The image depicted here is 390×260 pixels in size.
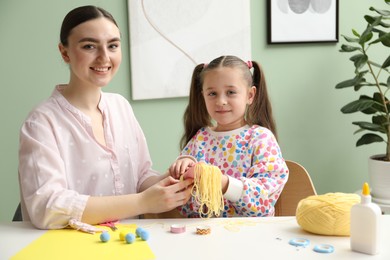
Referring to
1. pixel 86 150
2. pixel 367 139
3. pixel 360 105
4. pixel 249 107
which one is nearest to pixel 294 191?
pixel 249 107

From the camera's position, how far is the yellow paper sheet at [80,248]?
4.22 ft

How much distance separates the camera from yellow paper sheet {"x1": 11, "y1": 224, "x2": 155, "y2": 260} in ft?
4.22

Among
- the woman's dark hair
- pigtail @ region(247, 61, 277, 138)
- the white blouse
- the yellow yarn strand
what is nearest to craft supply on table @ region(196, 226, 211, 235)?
the yellow yarn strand

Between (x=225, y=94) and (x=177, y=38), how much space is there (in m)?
1.37

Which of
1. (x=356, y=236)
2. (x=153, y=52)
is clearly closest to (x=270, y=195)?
(x=356, y=236)

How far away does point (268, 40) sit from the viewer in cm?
335

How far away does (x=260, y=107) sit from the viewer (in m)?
2.05

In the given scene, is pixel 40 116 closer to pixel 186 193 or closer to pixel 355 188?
pixel 186 193

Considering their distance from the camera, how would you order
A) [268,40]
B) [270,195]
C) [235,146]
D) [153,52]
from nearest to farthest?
[270,195]
[235,146]
[153,52]
[268,40]

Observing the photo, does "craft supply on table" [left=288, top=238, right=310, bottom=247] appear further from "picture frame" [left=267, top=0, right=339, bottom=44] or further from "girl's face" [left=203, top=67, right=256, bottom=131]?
"picture frame" [left=267, top=0, right=339, bottom=44]

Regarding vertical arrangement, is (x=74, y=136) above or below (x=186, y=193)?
above

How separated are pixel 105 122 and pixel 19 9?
145cm

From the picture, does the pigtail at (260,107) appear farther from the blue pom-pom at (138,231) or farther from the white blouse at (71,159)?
the blue pom-pom at (138,231)

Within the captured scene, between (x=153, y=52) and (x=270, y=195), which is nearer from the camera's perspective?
(x=270, y=195)
